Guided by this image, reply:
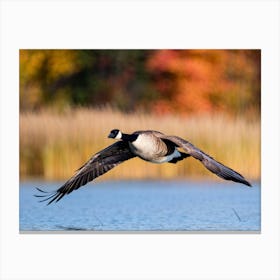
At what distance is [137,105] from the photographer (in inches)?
684

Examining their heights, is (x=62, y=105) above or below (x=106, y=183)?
above

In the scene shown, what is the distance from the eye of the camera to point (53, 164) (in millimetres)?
11891

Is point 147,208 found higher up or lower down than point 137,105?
lower down

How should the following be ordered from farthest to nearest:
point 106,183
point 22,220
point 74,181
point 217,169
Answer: point 106,183, point 22,220, point 74,181, point 217,169

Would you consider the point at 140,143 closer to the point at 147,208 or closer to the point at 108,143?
the point at 147,208

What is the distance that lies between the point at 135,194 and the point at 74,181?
3.20 m

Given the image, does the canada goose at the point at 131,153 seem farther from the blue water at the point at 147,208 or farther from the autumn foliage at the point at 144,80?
the autumn foliage at the point at 144,80

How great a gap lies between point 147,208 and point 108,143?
6.05 feet

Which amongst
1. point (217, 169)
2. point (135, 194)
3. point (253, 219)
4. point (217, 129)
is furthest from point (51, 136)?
point (217, 169)

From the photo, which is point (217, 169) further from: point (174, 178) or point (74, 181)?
point (174, 178)

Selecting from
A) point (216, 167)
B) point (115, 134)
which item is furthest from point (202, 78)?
point (216, 167)

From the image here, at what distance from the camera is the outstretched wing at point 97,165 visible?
27.2 ft

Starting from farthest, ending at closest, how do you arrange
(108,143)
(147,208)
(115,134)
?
(108,143)
(147,208)
(115,134)

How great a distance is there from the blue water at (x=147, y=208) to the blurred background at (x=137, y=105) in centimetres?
39
